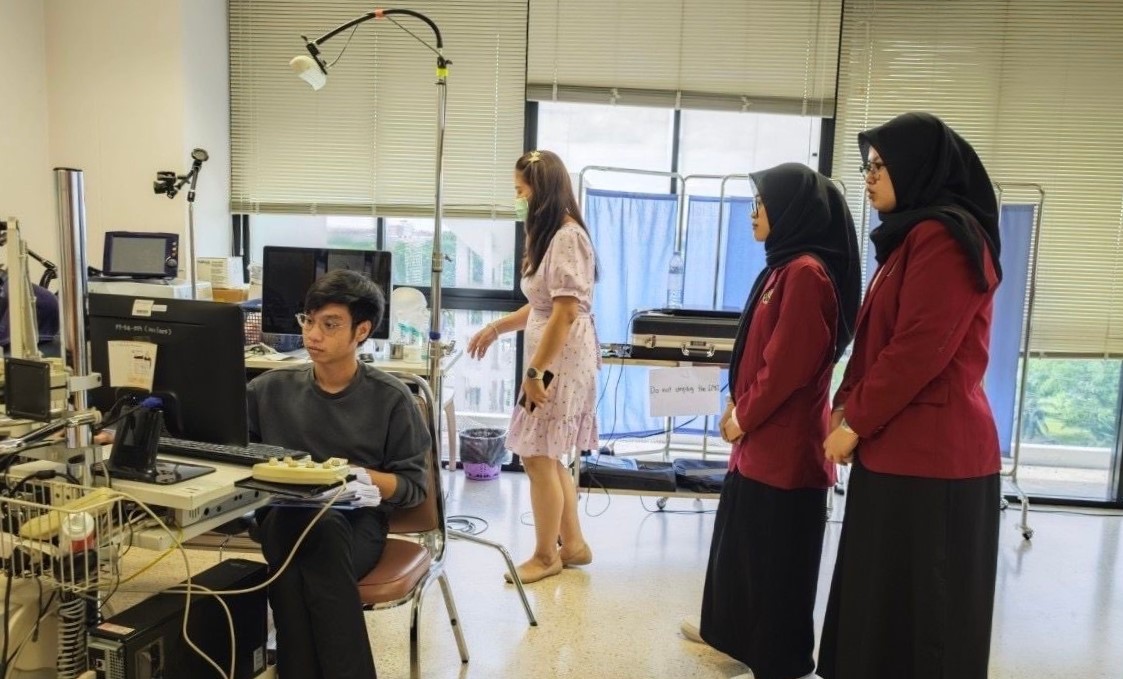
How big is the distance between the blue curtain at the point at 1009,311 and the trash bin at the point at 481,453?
2.30m

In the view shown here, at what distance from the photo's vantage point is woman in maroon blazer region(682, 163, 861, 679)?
1.85 m

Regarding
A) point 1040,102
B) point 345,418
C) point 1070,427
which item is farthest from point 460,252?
point 1070,427

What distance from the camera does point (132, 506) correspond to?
130cm

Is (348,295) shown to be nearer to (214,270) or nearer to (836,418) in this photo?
(836,418)

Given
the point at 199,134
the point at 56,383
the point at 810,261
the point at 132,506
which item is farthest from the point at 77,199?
the point at 199,134

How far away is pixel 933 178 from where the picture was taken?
1.60 m

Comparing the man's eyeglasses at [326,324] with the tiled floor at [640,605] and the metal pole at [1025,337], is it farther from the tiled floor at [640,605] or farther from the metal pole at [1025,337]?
the metal pole at [1025,337]

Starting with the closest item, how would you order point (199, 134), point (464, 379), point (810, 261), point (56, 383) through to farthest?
point (56, 383)
point (810, 261)
point (199, 134)
point (464, 379)

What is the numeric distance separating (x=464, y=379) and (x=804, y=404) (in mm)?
2324

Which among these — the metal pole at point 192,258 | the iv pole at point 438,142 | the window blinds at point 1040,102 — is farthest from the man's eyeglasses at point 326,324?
the window blinds at point 1040,102

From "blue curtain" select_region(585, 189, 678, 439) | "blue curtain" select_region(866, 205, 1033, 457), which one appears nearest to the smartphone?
"blue curtain" select_region(585, 189, 678, 439)

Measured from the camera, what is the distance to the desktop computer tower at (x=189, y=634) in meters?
1.35

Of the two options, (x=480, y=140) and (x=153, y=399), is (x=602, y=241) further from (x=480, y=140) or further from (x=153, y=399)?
(x=153, y=399)

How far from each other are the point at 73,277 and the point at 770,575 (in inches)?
66.1
